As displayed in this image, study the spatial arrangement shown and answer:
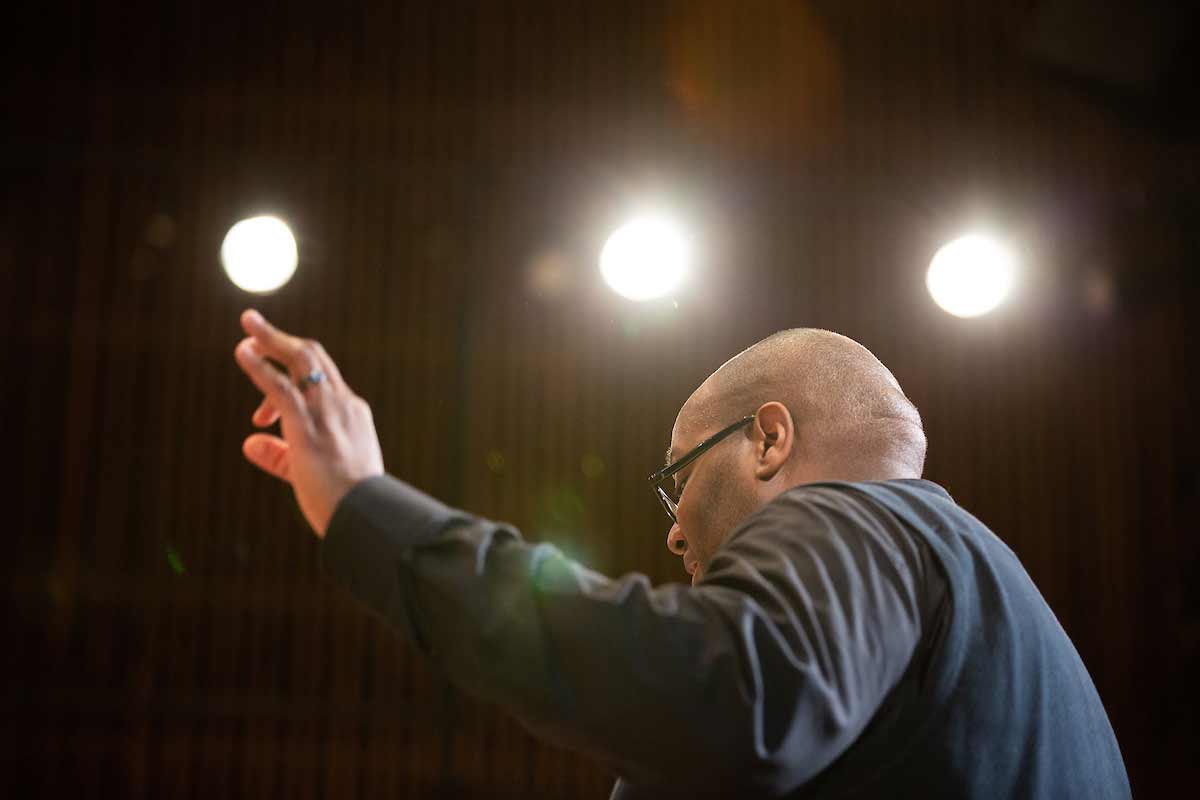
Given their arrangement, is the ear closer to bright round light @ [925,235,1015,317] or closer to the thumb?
the thumb

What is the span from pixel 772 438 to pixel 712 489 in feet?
0.38

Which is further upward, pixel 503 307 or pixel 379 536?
pixel 503 307

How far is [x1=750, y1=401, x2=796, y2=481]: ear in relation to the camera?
140 centimetres

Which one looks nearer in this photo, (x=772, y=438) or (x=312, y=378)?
(x=312, y=378)

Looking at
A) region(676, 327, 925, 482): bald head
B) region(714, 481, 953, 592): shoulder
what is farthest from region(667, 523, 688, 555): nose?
region(714, 481, 953, 592): shoulder

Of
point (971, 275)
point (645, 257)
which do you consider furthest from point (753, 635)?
point (971, 275)

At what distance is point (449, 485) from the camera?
4.10 m

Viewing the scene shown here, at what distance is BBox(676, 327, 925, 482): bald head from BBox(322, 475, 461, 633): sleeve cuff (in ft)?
2.07

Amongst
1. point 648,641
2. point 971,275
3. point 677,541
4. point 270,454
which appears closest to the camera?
point 648,641

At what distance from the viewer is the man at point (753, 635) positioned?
79 cm

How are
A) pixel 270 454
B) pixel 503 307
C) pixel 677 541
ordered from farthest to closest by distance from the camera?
pixel 503 307, pixel 677 541, pixel 270 454

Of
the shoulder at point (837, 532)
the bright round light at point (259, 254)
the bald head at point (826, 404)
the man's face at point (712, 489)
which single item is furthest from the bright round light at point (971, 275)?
the shoulder at point (837, 532)

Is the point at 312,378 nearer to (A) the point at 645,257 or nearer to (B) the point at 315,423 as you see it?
(B) the point at 315,423

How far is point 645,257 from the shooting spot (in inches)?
148
